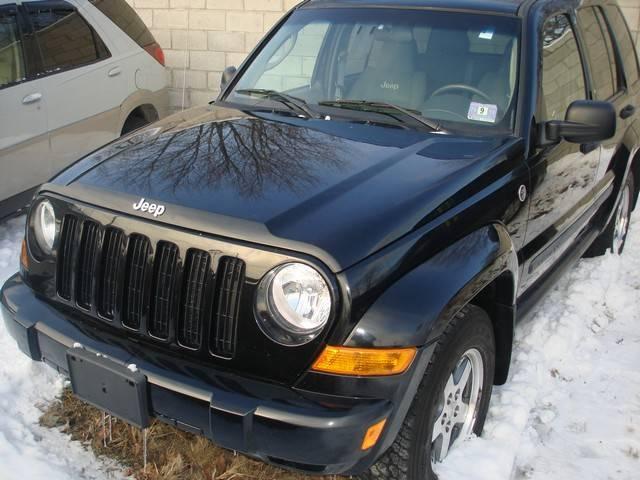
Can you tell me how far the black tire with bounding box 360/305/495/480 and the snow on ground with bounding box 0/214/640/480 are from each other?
397 mm

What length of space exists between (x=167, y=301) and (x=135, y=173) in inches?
23.0

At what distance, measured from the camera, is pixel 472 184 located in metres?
2.73

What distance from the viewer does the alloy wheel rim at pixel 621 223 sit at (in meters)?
5.22

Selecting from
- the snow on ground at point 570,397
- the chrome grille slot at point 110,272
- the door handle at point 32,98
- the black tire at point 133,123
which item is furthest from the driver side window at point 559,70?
the black tire at point 133,123

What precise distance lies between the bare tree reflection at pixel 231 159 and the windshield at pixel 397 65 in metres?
0.48

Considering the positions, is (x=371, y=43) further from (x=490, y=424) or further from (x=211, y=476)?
(x=211, y=476)

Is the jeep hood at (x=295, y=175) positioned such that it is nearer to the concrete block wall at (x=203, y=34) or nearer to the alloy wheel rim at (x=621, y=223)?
the alloy wheel rim at (x=621, y=223)

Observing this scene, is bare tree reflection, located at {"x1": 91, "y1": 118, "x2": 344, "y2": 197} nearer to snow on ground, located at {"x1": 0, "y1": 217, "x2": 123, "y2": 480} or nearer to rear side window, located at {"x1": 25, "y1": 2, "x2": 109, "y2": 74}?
snow on ground, located at {"x1": 0, "y1": 217, "x2": 123, "y2": 480}

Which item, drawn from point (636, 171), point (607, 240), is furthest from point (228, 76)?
point (636, 171)

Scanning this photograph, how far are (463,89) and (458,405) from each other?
4.89 feet

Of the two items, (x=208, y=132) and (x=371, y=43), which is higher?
(x=371, y=43)

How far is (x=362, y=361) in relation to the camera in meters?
2.17

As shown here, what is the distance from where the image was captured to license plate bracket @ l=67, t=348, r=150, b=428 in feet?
7.63

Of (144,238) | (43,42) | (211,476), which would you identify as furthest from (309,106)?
(43,42)
